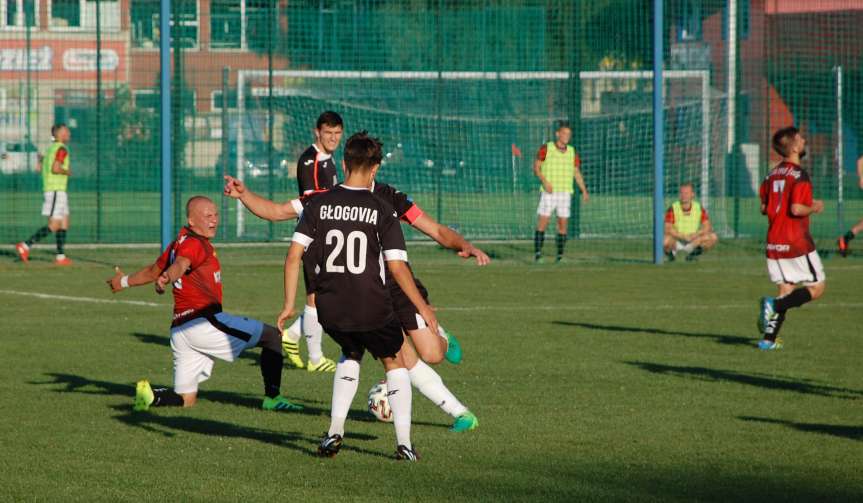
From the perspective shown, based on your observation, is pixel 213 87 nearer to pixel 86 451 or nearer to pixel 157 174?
pixel 157 174

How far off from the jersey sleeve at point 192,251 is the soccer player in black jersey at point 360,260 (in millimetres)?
1906

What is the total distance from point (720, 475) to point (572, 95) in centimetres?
1823

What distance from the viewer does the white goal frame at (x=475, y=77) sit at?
24.3 metres

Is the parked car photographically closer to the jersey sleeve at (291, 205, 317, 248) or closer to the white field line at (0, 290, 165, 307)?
the white field line at (0, 290, 165, 307)

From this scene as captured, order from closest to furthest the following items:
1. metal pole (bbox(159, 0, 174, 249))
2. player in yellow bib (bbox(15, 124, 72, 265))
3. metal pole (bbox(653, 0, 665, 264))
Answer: metal pole (bbox(159, 0, 174, 249)), player in yellow bib (bbox(15, 124, 72, 265)), metal pole (bbox(653, 0, 665, 264))

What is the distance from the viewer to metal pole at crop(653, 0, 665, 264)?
68.6 ft

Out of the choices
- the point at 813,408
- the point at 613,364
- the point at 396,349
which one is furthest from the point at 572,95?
the point at 396,349

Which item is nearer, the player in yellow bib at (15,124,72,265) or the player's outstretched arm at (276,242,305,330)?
the player's outstretched arm at (276,242,305,330)

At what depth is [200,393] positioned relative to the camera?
9.62 m

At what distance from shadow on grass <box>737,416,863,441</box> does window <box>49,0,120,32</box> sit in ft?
59.4

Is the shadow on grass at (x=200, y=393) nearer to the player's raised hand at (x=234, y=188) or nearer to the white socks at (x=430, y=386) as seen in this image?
the white socks at (x=430, y=386)

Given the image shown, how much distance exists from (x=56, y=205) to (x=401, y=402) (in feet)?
48.3

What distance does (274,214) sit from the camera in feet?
29.0

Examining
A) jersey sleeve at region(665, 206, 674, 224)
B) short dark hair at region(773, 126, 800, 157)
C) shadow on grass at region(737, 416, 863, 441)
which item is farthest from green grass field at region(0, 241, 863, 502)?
jersey sleeve at region(665, 206, 674, 224)
